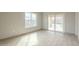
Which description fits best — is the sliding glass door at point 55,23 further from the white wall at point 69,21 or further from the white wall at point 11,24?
the white wall at point 11,24

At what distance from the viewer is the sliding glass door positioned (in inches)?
70.5

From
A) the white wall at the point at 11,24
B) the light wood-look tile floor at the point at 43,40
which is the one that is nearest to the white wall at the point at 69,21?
the light wood-look tile floor at the point at 43,40

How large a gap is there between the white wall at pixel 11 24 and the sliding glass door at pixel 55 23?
24 centimetres

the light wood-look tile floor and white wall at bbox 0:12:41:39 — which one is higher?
white wall at bbox 0:12:41:39

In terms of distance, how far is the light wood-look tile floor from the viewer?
5.53 ft

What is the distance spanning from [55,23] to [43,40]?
39 cm

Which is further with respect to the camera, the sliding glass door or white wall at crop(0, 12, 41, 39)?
the sliding glass door

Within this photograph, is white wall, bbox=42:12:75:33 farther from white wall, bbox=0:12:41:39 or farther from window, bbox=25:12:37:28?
white wall, bbox=0:12:41:39

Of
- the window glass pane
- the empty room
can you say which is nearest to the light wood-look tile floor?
the empty room

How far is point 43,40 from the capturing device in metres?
1.72

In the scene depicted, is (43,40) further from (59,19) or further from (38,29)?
(59,19)

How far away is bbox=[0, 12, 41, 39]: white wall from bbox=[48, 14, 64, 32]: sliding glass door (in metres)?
0.24
